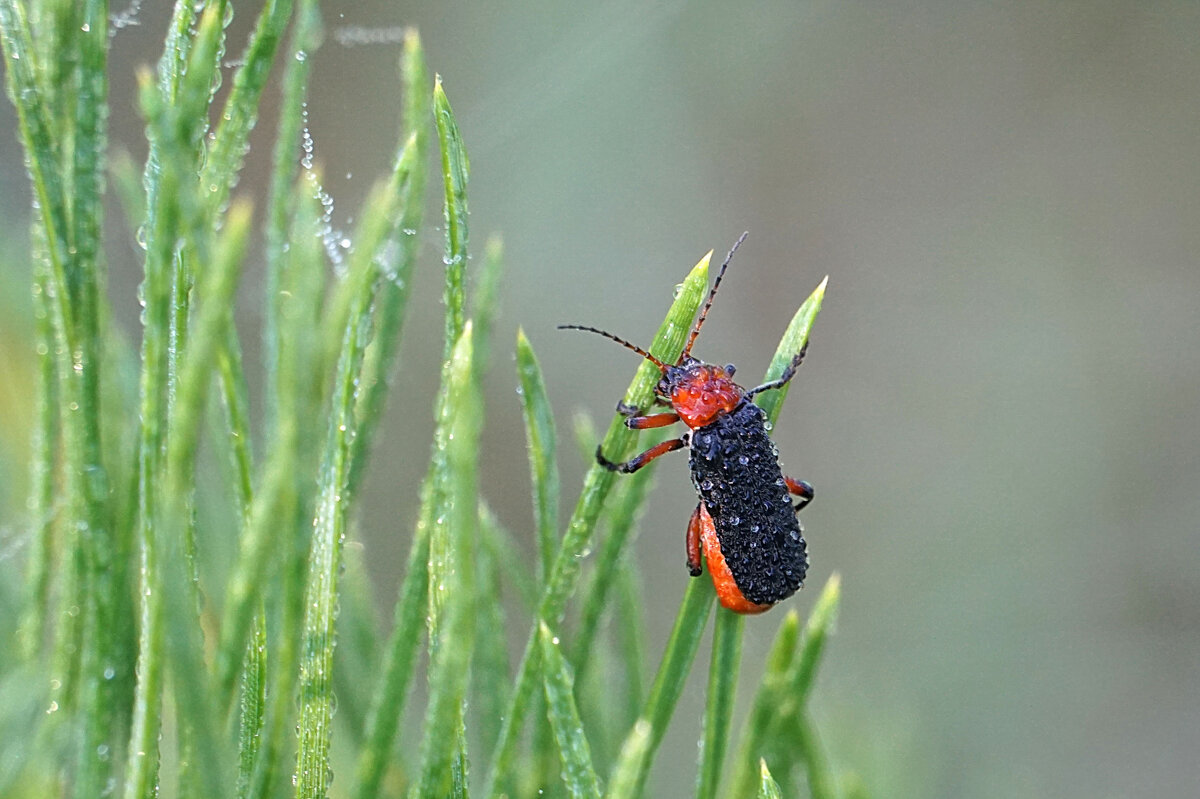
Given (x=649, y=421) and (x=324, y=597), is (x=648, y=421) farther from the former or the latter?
(x=324, y=597)

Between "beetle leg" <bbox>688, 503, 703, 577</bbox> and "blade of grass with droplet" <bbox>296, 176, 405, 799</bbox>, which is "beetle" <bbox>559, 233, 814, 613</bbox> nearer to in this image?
"beetle leg" <bbox>688, 503, 703, 577</bbox>

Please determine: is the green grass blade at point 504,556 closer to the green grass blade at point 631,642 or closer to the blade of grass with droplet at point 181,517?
the green grass blade at point 631,642

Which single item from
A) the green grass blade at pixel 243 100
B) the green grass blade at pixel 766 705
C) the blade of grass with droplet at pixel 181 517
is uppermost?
the green grass blade at pixel 243 100

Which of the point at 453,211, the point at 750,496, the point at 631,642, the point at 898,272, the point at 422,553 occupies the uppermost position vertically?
the point at 898,272

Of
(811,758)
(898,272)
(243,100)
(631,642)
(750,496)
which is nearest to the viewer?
(243,100)

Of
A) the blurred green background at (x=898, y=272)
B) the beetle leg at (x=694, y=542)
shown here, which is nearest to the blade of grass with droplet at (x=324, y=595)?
the beetle leg at (x=694, y=542)

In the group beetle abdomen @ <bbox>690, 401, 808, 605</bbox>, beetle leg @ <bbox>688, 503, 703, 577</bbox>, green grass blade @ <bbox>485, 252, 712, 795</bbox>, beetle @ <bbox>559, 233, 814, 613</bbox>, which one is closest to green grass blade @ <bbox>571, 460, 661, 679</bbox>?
green grass blade @ <bbox>485, 252, 712, 795</bbox>

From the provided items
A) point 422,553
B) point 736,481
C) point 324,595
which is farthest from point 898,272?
point 324,595
